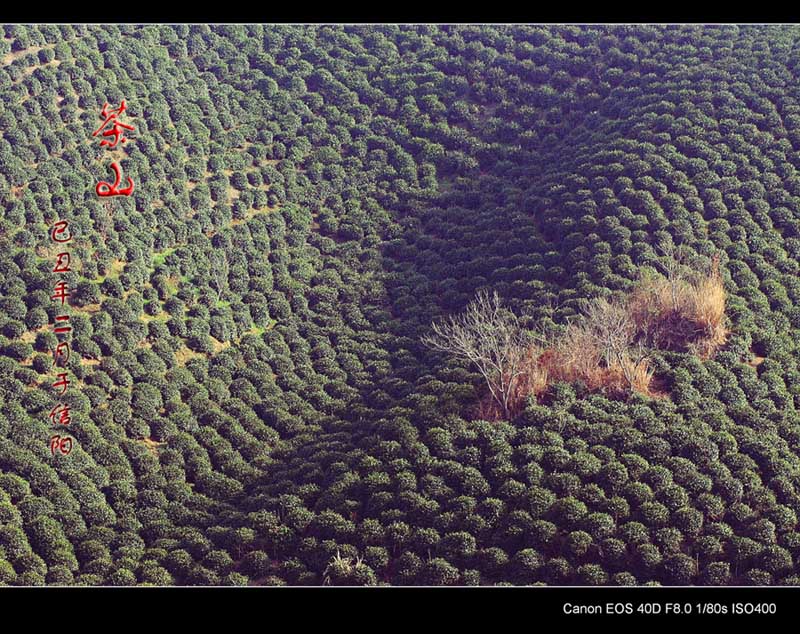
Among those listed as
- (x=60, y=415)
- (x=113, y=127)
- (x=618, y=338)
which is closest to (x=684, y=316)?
(x=618, y=338)

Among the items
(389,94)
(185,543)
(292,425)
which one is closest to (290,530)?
(185,543)

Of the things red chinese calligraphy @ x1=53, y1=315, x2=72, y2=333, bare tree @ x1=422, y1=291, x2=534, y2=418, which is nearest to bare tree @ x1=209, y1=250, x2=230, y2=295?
red chinese calligraphy @ x1=53, y1=315, x2=72, y2=333

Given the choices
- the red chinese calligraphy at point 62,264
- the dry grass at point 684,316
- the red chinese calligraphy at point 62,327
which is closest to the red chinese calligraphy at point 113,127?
the red chinese calligraphy at point 62,264

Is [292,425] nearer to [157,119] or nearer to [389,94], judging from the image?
[157,119]

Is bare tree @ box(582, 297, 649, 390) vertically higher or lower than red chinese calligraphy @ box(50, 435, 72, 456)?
higher

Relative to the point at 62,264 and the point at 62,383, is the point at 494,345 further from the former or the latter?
the point at 62,264

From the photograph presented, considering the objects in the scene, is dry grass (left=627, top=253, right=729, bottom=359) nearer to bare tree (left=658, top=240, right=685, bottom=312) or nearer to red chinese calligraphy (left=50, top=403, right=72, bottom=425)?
bare tree (left=658, top=240, right=685, bottom=312)
